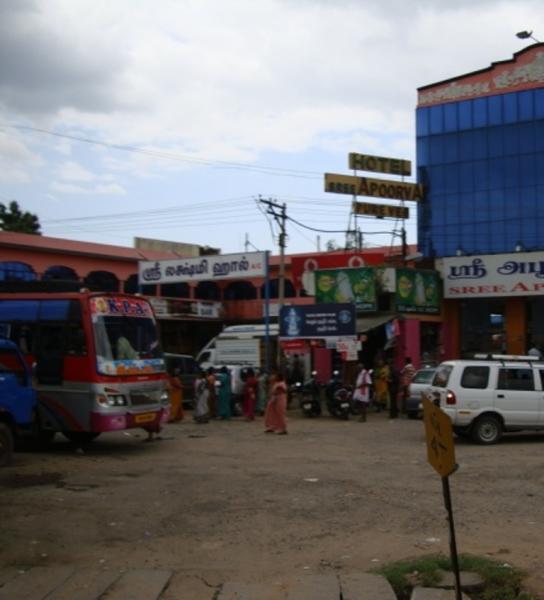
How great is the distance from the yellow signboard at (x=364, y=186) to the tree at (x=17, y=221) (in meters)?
28.1

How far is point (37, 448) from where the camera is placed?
1557 centimetres

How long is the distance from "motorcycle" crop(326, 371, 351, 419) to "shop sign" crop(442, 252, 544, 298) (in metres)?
10.5

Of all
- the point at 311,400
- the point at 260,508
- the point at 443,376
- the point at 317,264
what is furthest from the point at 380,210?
the point at 260,508

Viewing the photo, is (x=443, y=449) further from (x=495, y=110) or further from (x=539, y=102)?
(x=495, y=110)

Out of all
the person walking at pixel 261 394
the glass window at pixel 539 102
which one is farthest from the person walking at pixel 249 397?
the glass window at pixel 539 102

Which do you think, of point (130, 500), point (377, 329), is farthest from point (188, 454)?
point (377, 329)

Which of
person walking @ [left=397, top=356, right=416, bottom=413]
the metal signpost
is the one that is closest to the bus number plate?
person walking @ [left=397, top=356, right=416, bottom=413]

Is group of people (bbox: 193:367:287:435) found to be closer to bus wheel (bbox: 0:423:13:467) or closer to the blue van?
the blue van

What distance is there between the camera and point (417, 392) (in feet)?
71.8

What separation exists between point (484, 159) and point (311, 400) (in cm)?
2404

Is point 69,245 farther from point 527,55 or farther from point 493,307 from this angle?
point 527,55

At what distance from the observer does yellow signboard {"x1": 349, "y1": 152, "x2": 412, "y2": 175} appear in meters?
38.0

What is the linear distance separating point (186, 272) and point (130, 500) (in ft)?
82.8

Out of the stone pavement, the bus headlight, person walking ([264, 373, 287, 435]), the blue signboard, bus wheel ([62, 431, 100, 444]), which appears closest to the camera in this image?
the stone pavement
